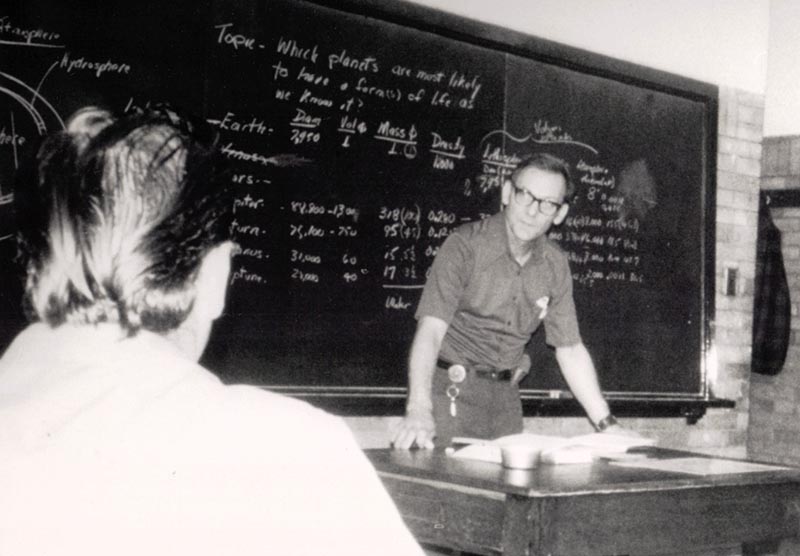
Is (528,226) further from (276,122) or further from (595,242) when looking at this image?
(595,242)

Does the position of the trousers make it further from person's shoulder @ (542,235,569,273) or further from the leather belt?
person's shoulder @ (542,235,569,273)

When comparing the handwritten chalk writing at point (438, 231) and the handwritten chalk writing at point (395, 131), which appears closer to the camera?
the handwritten chalk writing at point (395, 131)

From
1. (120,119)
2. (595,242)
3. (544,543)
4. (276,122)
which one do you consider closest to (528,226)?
(276,122)

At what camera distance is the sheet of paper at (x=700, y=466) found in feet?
7.91

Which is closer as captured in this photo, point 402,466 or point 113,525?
point 113,525

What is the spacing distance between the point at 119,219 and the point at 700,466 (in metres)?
1.92

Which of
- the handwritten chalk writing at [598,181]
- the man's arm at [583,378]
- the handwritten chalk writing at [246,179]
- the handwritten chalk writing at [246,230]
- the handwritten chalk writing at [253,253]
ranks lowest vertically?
the man's arm at [583,378]

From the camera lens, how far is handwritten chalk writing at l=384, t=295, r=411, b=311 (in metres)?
3.66

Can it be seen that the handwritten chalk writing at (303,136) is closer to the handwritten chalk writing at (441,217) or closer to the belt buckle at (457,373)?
the handwritten chalk writing at (441,217)

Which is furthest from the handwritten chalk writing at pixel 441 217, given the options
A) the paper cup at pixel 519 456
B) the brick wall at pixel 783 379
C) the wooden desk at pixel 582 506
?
the brick wall at pixel 783 379

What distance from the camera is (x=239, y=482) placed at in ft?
2.96

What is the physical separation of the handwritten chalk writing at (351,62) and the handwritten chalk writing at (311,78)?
0.05m

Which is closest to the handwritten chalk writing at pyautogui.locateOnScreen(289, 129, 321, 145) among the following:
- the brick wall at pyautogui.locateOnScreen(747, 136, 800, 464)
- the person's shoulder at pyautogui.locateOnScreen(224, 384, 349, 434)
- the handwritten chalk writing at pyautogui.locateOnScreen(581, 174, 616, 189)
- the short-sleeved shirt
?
the short-sleeved shirt

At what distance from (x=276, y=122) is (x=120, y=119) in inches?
Result: 95.3
